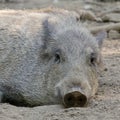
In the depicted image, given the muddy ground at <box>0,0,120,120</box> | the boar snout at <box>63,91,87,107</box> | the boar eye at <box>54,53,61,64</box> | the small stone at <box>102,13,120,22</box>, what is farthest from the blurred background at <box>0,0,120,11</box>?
the boar snout at <box>63,91,87,107</box>

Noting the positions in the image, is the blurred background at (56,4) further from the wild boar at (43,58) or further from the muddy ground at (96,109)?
the wild boar at (43,58)

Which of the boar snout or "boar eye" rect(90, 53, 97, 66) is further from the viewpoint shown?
"boar eye" rect(90, 53, 97, 66)

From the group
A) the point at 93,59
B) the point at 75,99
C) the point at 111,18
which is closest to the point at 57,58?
the point at 93,59

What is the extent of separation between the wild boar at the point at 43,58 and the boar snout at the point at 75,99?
0.08m

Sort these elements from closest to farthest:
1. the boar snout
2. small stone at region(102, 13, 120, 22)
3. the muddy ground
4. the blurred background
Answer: the muddy ground
the boar snout
small stone at region(102, 13, 120, 22)
the blurred background

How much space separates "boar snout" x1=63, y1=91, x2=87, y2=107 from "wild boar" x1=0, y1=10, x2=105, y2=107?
8cm

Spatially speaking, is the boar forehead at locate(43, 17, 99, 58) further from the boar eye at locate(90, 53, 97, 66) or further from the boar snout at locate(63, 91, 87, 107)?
the boar snout at locate(63, 91, 87, 107)

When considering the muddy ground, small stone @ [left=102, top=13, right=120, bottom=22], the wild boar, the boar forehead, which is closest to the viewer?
the muddy ground

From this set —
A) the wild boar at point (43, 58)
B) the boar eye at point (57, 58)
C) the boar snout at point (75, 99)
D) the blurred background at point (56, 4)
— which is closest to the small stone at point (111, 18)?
the blurred background at point (56, 4)

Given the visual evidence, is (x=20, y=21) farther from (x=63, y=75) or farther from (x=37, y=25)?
(x=63, y=75)

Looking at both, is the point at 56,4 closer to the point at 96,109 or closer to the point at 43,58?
the point at 43,58

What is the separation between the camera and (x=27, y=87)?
5637 millimetres

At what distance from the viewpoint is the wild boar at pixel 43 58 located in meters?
5.43

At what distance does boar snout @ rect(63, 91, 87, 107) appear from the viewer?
16.2ft
